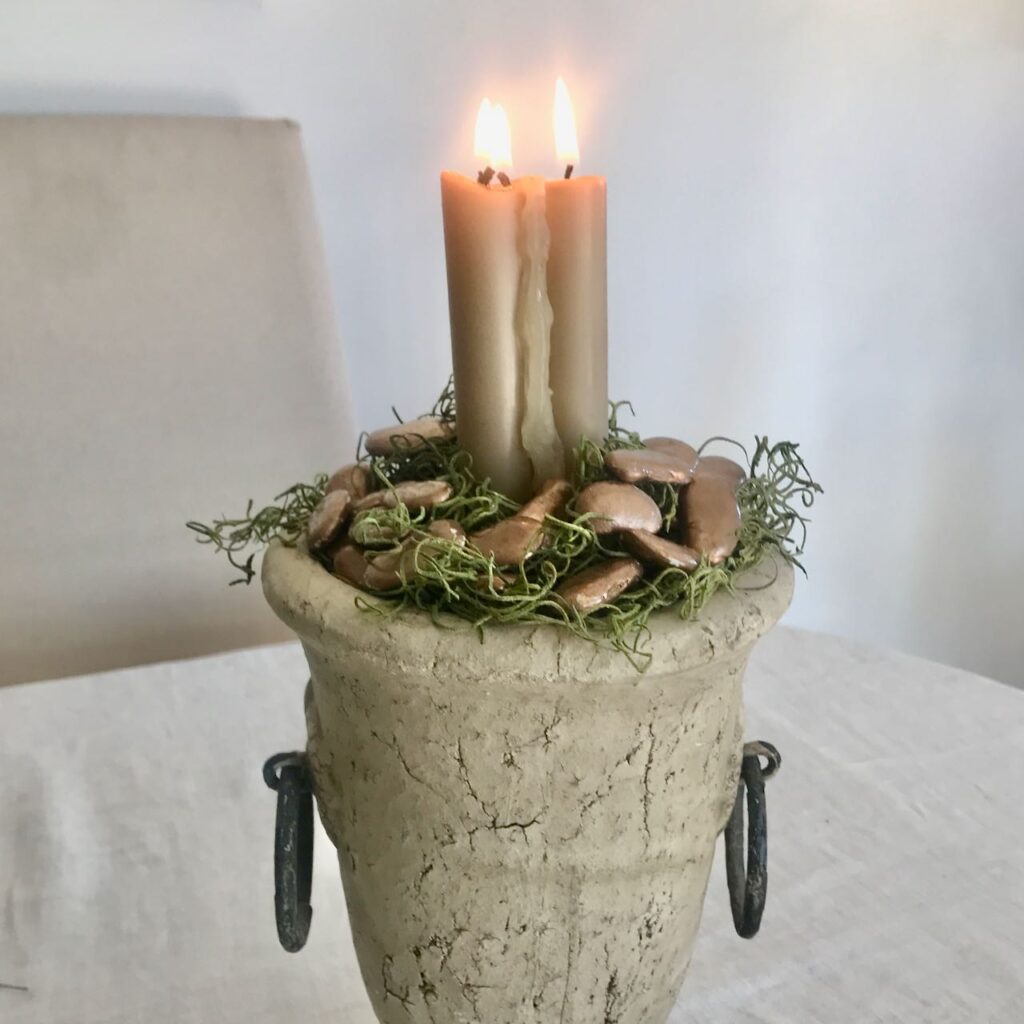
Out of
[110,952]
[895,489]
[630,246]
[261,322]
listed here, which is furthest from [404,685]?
[895,489]

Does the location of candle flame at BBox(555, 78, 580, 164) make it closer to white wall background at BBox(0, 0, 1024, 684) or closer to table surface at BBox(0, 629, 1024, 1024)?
table surface at BBox(0, 629, 1024, 1024)

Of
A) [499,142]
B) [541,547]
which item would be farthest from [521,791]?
[499,142]

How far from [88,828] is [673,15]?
36.4 inches

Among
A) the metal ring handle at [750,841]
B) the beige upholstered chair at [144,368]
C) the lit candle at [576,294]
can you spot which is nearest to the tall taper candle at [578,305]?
the lit candle at [576,294]

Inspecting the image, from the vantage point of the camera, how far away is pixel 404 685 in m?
0.32

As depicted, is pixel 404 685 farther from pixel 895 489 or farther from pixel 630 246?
pixel 895 489

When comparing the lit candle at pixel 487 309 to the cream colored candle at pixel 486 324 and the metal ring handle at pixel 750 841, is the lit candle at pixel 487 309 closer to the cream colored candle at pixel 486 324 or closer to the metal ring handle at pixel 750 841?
the cream colored candle at pixel 486 324

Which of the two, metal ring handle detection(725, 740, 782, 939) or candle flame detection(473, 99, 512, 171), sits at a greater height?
candle flame detection(473, 99, 512, 171)

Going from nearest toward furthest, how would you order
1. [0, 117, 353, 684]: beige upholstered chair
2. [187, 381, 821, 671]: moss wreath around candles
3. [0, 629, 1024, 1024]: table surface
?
1. [187, 381, 821, 671]: moss wreath around candles
2. [0, 629, 1024, 1024]: table surface
3. [0, 117, 353, 684]: beige upholstered chair

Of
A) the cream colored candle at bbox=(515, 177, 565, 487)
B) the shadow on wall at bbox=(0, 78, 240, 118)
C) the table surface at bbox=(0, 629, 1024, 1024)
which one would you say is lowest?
the table surface at bbox=(0, 629, 1024, 1024)

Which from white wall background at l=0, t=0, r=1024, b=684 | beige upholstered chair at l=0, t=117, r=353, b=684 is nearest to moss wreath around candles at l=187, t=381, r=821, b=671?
beige upholstered chair at l=0, t=117, r=353, b=684

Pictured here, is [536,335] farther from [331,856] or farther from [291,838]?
[331,856]

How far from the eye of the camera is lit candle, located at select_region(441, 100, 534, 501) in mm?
349

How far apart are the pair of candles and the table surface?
0.28 m
